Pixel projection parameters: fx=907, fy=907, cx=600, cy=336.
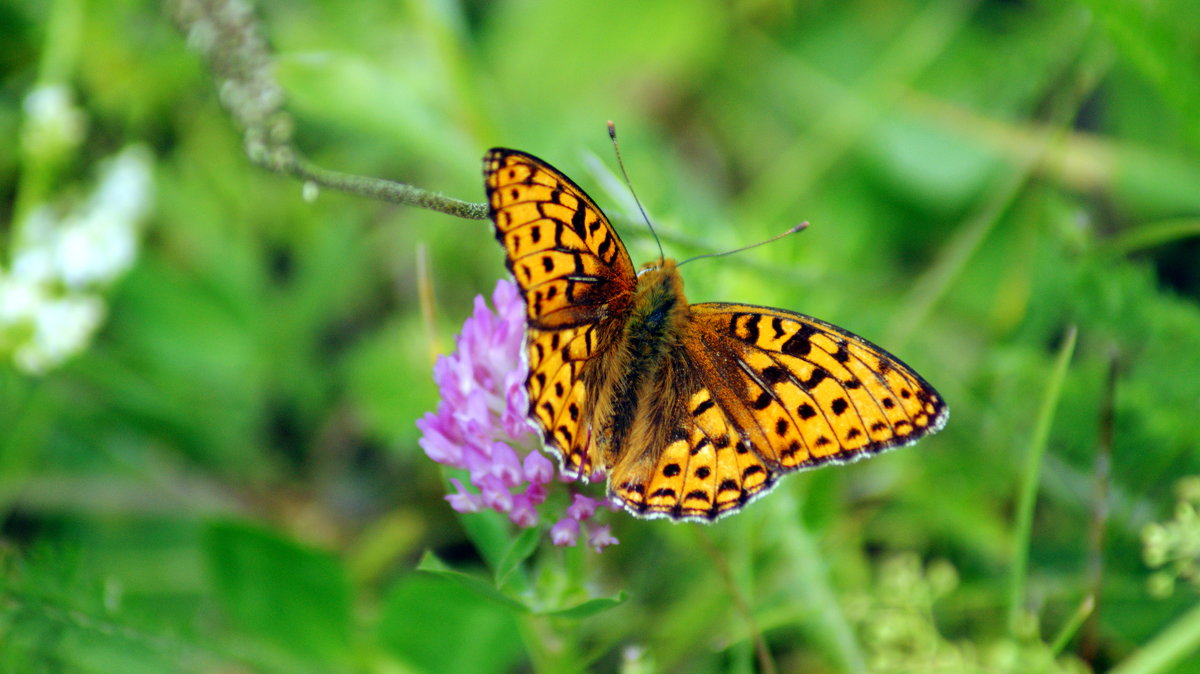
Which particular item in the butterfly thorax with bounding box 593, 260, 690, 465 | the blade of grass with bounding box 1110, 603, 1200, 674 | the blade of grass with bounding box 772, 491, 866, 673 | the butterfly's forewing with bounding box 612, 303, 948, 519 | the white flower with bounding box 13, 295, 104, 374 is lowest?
the blade of grass with bounding box 1110, 603, 1200, 674

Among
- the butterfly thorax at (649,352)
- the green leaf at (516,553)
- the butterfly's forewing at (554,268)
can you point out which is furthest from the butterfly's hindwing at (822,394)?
the green leaf at (516,553)

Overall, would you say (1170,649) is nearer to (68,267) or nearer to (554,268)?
(554,268)

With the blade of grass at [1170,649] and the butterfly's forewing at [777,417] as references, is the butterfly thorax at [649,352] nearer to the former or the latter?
the butterfly's forewing at [777,417]

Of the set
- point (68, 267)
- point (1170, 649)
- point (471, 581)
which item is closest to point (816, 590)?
point (1170, 649)

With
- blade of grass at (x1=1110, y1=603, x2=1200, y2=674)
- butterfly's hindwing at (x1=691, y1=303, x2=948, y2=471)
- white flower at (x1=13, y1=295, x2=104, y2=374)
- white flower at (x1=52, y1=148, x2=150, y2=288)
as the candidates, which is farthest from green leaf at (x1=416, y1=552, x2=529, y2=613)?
white flower at (x1=52, y1=148, x2=150, y2=288)

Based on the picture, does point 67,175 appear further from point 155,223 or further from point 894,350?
point 894,350

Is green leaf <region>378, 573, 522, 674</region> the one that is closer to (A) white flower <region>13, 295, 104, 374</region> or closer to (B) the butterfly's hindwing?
(B) the butterfly's hindwing

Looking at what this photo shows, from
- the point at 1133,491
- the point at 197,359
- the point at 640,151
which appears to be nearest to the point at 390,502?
the point at 197,359

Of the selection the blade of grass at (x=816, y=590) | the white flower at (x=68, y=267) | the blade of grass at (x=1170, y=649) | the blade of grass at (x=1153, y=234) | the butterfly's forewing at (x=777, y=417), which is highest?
the white flower at (x=68, y=267)
